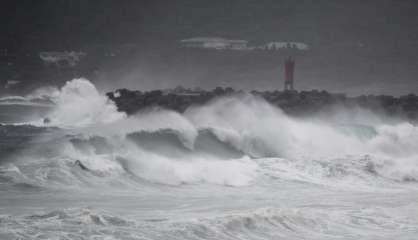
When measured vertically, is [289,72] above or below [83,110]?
above

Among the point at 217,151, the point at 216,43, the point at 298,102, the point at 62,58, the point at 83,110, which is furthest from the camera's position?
the point at 216,43

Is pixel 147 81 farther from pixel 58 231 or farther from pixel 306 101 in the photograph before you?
pixel 58 231

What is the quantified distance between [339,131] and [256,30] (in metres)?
70.1

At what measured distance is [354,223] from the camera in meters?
13.2

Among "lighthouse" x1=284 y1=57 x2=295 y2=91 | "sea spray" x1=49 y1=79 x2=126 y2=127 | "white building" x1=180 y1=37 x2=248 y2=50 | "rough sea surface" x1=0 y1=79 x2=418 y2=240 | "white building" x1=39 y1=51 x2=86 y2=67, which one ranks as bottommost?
"rough sea surface" x1=0 y1=79 x2=418 y2=240

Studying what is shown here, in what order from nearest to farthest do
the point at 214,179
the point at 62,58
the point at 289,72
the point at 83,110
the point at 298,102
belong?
the point at 214,179 < the point at 298,102 < the point at 83,110 < the point at 289,72 < the point at 62,58

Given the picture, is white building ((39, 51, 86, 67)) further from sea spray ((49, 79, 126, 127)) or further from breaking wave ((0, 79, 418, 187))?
breaking wave ((0, 79, 418, 187))

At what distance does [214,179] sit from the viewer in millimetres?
17062

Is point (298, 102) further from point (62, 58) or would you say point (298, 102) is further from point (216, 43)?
point (216, 43)

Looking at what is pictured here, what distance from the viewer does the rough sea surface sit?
39.5 ft

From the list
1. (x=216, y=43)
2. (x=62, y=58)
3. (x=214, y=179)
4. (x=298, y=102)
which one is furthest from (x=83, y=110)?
(x=216, y=43)

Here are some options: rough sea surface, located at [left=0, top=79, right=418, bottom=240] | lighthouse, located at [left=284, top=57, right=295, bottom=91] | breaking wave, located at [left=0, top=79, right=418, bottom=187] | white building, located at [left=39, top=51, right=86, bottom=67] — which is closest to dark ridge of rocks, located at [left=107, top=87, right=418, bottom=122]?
breaking wave, located at [left=0, top=79, right=418, bottom=187]

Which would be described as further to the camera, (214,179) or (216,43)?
(216,43)

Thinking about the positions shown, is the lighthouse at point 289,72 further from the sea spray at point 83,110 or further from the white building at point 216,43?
the white building at point 216,43
